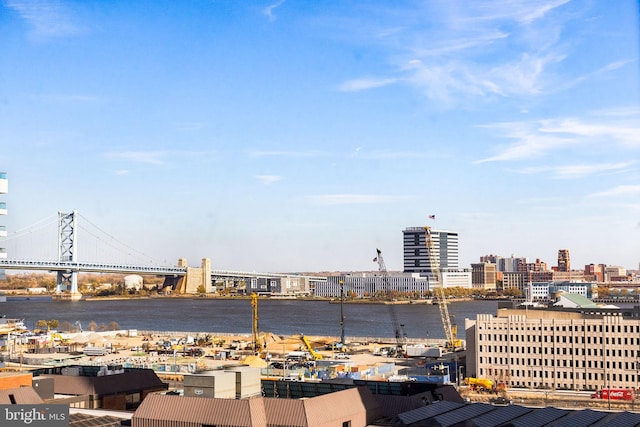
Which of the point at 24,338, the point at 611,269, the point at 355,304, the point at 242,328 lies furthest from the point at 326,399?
the point at 611,269

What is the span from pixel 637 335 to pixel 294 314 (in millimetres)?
40395

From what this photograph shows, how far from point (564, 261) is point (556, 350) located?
339 feet

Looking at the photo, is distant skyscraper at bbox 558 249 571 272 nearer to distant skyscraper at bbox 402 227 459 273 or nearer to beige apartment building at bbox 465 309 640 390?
distant skyscraper at bbox 402 227 459 273

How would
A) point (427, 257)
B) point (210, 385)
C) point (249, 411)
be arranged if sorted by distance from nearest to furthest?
point (249, 411), point (210, 385), point (427, 257)

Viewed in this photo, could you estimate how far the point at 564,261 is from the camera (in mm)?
118688

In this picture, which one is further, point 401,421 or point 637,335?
point 637,335

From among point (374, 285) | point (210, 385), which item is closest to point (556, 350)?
point (210, 385)

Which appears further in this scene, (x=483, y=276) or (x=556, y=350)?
(x=483, y=276)

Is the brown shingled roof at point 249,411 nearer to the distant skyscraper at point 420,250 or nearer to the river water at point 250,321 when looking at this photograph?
the river water at point 250,321

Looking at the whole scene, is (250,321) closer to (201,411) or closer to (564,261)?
(201,411)

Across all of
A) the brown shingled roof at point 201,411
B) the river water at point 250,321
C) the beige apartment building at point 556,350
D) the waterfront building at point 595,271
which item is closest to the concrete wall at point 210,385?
the brown shingled roof at point 201,411

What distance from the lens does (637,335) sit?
18828mm

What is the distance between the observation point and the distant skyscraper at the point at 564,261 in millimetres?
118088

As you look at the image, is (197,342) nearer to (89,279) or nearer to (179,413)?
(179,413)
